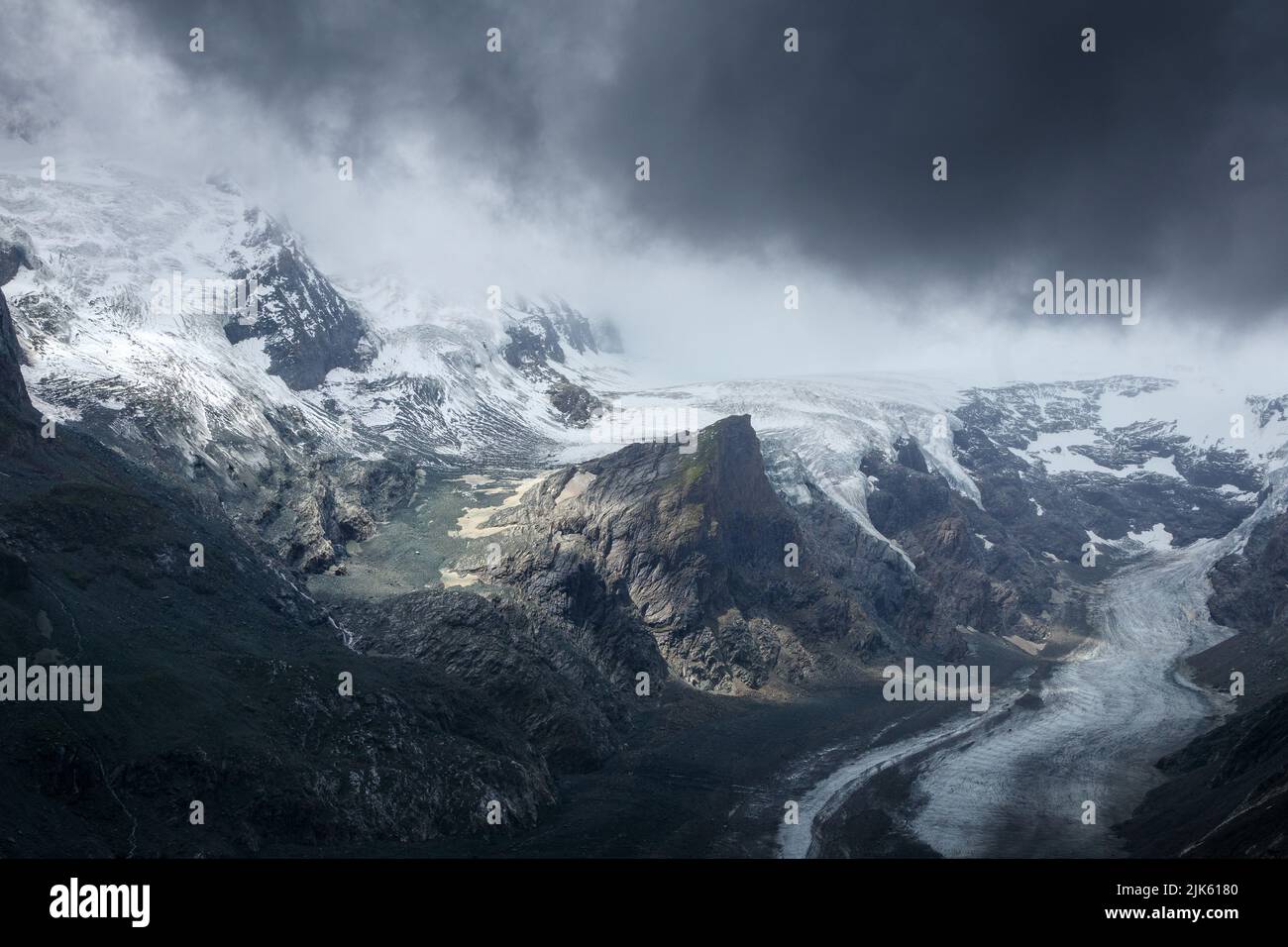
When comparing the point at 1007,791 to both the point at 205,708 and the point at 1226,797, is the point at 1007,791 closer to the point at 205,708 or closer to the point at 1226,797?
the point at 1226,797

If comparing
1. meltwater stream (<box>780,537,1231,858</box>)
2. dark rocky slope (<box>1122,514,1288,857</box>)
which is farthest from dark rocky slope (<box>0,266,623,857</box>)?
dark rocky slope (<box>1122,514,1288,857</box>)

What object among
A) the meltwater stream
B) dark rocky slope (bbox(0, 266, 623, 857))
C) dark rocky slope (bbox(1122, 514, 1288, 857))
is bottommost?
the meltwater stream

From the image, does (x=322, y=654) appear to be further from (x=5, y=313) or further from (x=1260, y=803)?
(x=1260, y=803)

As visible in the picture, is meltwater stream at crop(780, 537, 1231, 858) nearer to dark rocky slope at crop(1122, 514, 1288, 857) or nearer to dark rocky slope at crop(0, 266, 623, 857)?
dark rocky slope at crop(1122, 514, 1288, 857)

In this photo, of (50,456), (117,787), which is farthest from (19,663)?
(50,456)

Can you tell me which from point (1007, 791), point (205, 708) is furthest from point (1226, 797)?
point (205, 708)

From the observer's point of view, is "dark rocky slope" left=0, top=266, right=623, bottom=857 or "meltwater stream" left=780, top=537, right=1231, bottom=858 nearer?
"dark rocky slope" left=0, top=266, right=623, bottom=857

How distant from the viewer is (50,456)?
493 ft

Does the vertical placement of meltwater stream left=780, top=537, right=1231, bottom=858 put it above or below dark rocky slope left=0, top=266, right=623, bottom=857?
below

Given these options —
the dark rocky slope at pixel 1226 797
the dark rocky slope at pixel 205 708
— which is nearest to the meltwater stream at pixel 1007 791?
the dark rocky slope at pixel 1226 797

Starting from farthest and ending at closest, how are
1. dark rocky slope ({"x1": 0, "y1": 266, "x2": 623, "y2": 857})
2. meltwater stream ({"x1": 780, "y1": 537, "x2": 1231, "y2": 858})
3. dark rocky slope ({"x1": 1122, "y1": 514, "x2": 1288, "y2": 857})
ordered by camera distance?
meltwater stream ({"x1": 780, "y1": 537, "x2": 1231, "y2": 858})
dark rocky slope ({"x1": 1122, "y1": 514, "x2": 1288, "y2": 857})
dark rocky slope ({"x1": 0, "y1": 266, "x2": 623, "y2": 857})

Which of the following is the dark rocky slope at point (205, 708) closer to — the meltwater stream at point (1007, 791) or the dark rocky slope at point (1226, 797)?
the meltwater stream at point (1007, 791)

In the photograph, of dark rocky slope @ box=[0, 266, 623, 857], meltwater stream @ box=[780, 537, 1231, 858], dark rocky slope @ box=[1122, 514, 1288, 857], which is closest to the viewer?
dark rocky slope @ box=[0, 266, 623, 857]

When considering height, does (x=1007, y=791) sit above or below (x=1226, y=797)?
below
